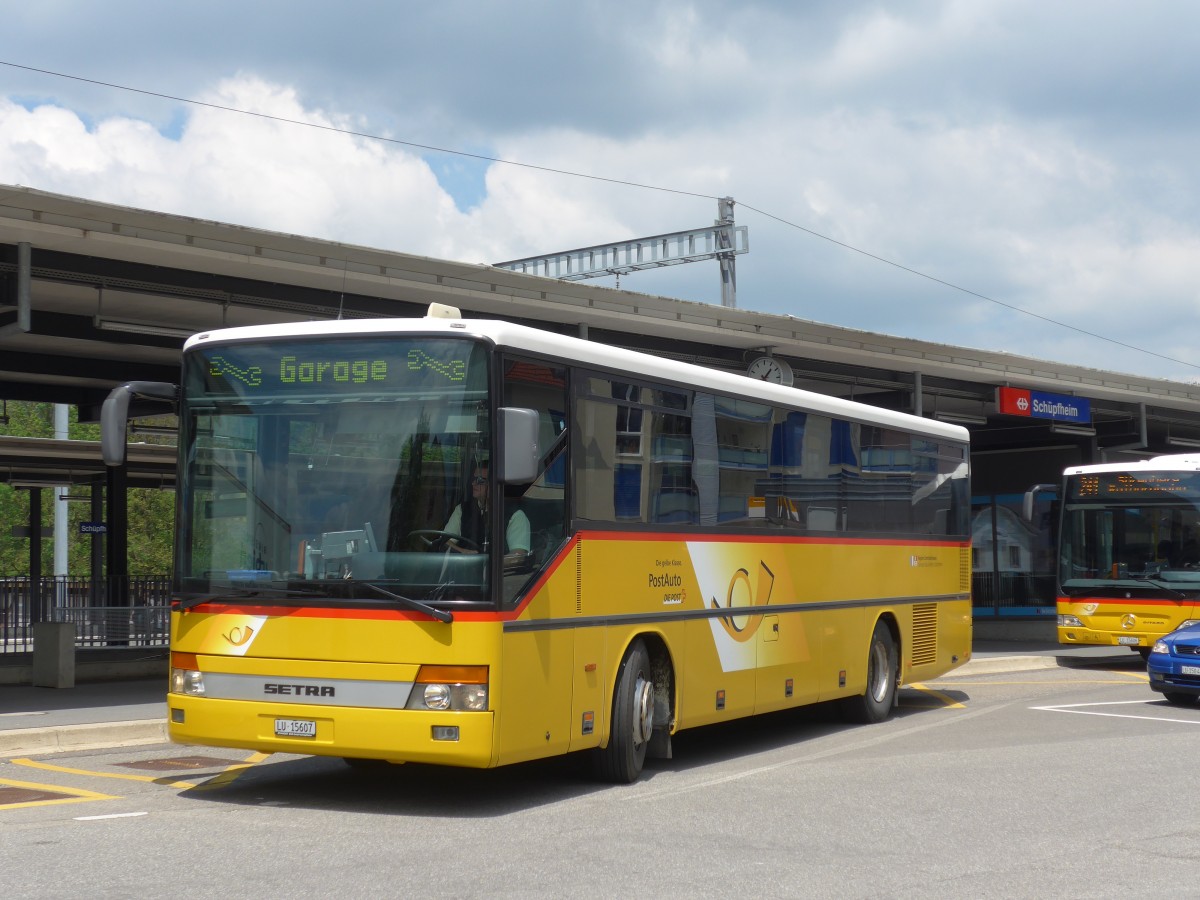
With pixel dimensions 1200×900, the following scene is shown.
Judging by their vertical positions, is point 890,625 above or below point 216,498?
Answer: below

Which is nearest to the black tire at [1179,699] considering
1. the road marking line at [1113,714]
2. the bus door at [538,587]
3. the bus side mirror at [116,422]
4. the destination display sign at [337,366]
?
the road marking line at [1113,714]

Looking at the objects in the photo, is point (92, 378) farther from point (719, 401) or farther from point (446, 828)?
point (446, 828)

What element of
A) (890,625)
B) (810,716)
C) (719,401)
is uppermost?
(719,401)

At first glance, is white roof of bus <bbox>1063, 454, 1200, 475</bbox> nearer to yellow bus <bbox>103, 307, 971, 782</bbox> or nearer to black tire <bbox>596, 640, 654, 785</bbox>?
yellow bus <bbox>103, 307, 971, 782</bbox>

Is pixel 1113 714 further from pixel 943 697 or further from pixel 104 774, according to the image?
pixel 104 774

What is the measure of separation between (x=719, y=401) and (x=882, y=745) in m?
3.66

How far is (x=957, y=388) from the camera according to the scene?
29.4 metres

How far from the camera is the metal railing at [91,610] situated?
21.0 m

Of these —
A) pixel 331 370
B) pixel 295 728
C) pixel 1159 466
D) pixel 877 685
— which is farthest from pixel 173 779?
pixel 1159 466

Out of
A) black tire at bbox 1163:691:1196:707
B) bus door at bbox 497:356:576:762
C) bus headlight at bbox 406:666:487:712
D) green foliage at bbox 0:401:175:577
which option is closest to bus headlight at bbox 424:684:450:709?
bus headlight at bbox 406:666:487:712

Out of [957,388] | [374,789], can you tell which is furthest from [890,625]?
[957,388]

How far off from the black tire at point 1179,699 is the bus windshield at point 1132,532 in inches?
176

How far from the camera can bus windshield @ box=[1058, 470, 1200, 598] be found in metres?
21.7

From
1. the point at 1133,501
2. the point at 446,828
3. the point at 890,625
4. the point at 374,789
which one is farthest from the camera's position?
the point at 1133,501
